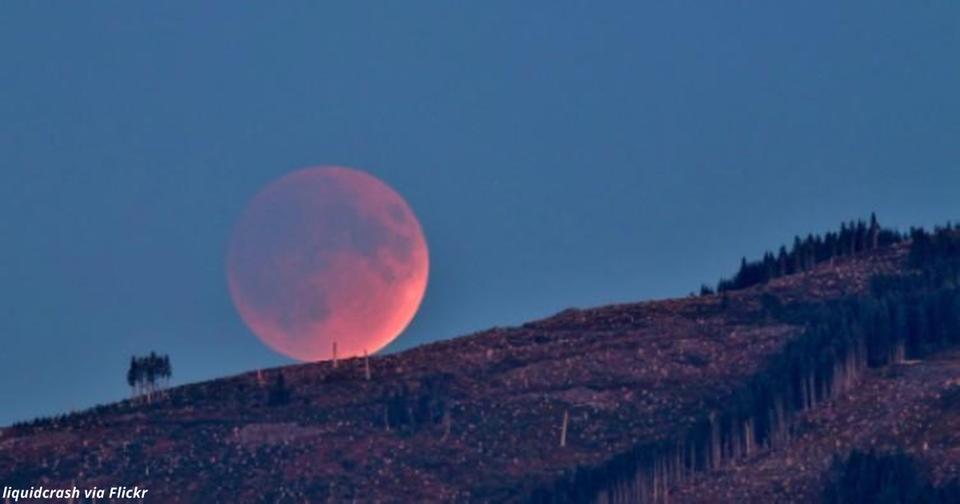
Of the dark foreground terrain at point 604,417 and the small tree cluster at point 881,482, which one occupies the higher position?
the dark foreground terrain at point 604,417

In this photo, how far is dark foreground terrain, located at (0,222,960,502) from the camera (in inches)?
5157

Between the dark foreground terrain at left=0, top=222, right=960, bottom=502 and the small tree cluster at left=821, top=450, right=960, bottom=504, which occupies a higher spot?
the dark foreground terrain at left=0, top=222, right=960, bottom=502

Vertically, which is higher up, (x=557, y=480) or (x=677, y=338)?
(x=677, y=338)

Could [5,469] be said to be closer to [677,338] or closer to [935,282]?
[677,338]

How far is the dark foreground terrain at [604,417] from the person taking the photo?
430 feet

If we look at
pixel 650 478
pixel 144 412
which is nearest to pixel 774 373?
pixel 650 478

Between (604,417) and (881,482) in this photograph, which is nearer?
(881,482)

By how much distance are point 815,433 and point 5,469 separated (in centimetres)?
4075

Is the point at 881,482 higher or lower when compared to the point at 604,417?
lower

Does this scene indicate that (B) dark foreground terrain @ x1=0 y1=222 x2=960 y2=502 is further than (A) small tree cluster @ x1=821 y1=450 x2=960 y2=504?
Yes

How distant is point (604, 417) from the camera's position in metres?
144

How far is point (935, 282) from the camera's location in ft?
538

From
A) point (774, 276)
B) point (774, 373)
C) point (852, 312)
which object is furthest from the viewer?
point (774, 276)

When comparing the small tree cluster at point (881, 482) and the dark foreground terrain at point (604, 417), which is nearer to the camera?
the small tree cluster at point (881, 482)
